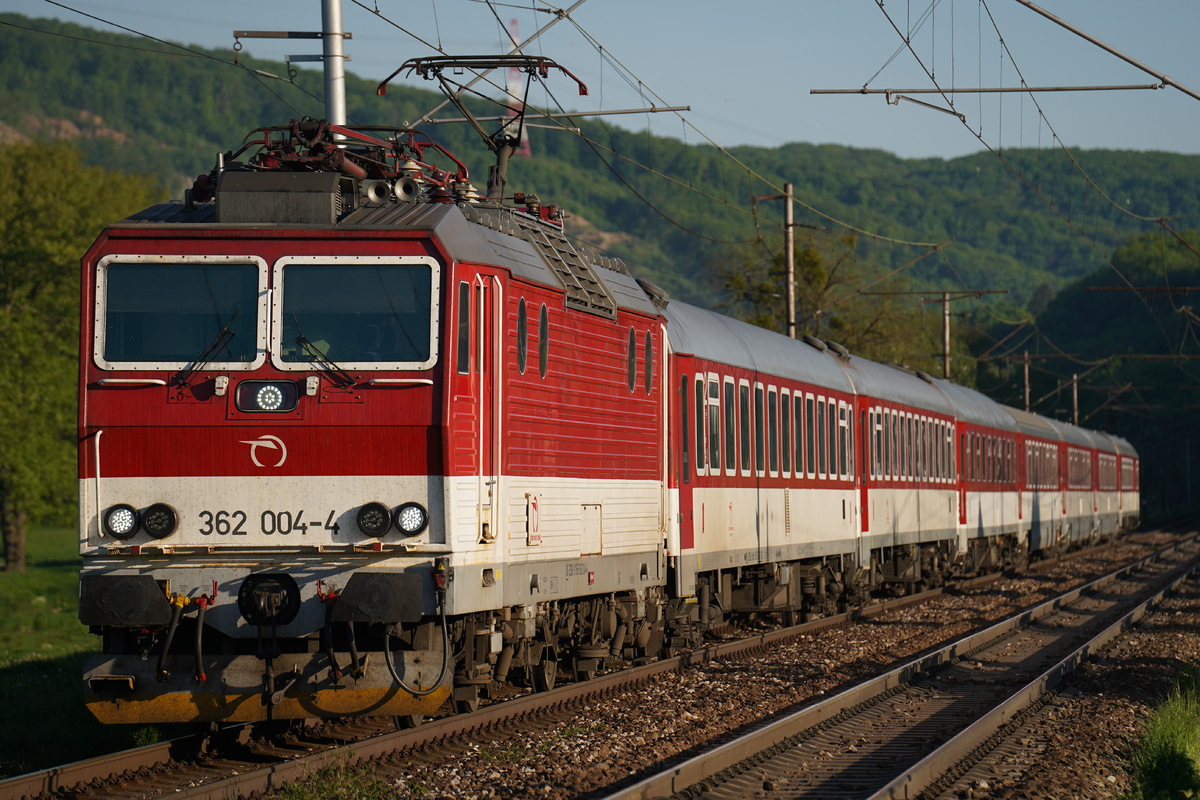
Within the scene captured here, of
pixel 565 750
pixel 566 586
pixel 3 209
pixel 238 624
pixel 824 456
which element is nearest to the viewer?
pixel 238 624

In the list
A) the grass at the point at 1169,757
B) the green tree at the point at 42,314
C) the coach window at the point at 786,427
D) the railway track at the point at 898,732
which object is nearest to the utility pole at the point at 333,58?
the coach window at the point at 786,427

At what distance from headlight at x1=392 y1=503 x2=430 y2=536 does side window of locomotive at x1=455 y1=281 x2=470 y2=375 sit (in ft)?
3.12

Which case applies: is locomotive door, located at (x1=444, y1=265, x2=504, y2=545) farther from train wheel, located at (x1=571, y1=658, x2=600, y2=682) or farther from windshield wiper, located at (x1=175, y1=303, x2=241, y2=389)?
train wheel, located at (x1=571, y1=658, x2=600, y2=682)

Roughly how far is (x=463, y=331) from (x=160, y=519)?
2283mm

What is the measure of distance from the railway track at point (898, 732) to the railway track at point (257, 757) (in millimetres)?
1814

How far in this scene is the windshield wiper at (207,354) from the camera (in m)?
9.16

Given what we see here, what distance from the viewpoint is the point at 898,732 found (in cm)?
1146

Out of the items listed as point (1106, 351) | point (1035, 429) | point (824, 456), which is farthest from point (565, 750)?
point (1106, 351)

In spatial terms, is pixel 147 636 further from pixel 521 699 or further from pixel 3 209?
pixel 3 209

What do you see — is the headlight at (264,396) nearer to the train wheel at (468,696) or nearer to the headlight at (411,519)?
the headlight at (411,519)

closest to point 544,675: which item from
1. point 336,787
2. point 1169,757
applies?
point 336,787

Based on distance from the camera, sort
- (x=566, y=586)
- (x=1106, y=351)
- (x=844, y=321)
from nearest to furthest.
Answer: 1. (x=566, y=586)
2. (x=844, y=321)
3. (x=1106, y=351)

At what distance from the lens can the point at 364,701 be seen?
9.11 meters

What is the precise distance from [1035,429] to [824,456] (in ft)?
71.8
